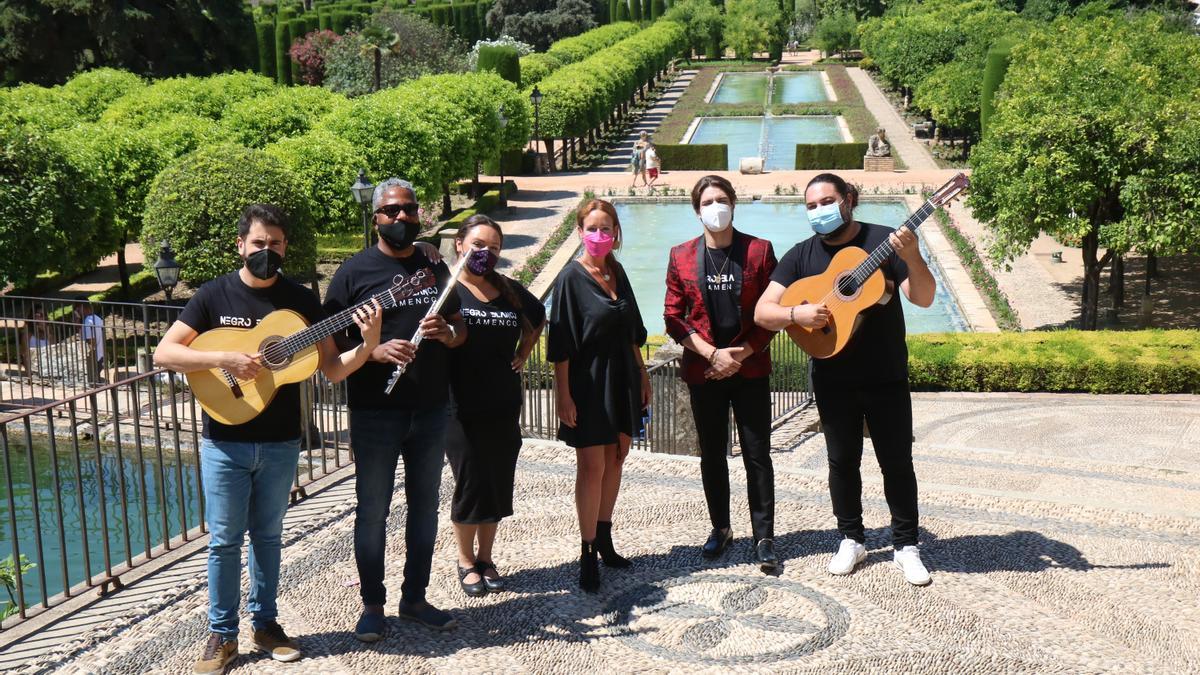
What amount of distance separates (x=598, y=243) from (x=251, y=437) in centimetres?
167

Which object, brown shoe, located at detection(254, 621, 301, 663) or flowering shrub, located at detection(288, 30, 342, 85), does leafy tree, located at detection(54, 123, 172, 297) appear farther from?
flowering shrub, located at detection(288, 30, 342, 85)

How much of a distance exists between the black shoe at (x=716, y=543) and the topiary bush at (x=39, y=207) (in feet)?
50.4

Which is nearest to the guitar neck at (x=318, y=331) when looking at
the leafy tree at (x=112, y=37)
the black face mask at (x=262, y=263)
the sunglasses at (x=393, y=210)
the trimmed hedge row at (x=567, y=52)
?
the black face mask at (x=262, y=263)

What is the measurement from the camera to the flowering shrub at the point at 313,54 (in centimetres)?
5509

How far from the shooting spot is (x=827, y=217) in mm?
5680

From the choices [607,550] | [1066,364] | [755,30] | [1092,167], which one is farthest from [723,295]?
[755,30]

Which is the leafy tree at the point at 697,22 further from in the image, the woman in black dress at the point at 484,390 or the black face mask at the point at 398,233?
the black face mask at the point at 398,233

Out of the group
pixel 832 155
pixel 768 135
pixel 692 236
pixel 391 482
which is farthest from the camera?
pixel 768 135

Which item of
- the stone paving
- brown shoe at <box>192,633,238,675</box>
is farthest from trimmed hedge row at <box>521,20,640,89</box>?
brown shoe at <box>192,633,238,675</box>

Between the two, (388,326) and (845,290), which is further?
(845,290)

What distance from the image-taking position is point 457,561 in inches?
242

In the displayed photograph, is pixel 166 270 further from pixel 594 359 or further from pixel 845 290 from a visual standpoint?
pixel 845 290

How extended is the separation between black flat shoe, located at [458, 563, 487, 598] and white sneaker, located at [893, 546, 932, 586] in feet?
6.06

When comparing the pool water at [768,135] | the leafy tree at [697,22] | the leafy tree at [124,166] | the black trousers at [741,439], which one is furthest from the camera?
the leafy tree at [697,22]
